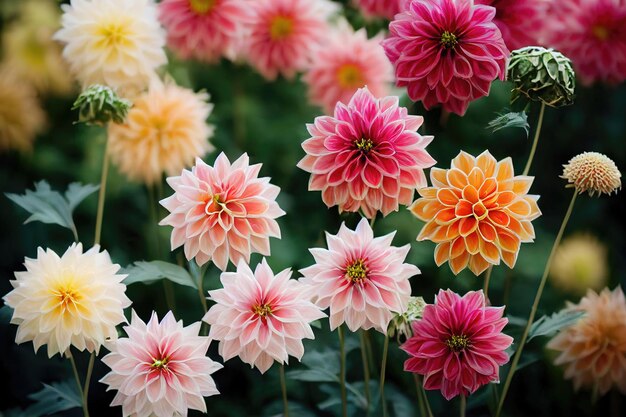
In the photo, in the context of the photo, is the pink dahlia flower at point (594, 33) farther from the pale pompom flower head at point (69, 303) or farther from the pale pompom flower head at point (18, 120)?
the pale pompom flower head at point (18, 120)

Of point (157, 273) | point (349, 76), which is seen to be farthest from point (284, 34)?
point (157, 273)

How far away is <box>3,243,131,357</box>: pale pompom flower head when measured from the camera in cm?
76

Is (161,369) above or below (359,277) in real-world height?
below

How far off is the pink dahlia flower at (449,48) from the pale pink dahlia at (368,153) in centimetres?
5

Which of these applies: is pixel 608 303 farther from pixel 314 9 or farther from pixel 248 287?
pixel 314 9

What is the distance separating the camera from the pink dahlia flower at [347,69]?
1.17m

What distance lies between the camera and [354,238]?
74 cm

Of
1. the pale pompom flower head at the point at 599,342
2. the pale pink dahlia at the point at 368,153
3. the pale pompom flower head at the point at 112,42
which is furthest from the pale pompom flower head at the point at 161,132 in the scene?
the pale pompom flower head at the point at 599,342

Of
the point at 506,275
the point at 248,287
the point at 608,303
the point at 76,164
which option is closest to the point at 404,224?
the point at 506,275

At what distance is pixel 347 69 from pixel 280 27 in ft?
0.39

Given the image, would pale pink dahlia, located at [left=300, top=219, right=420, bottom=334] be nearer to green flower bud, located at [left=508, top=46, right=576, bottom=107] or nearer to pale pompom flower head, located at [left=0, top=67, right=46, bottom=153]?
green flower bud, located at [left=508, top=46, right=576, bottom=107]

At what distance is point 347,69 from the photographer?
46.3 inches

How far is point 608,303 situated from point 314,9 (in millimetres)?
600

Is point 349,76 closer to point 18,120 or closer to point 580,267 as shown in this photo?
point 580,267
